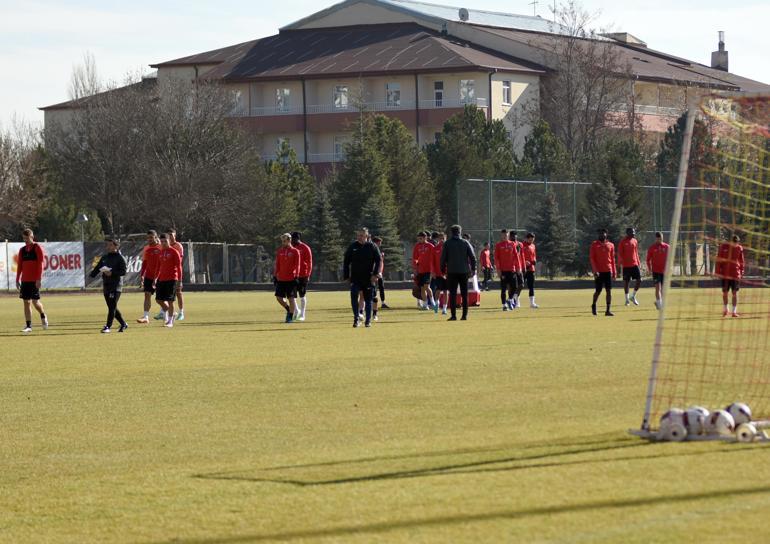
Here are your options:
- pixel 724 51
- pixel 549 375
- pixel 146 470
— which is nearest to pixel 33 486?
pixel 146 470

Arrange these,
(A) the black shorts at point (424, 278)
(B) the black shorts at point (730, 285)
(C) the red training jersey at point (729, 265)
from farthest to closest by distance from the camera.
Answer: (A) the black shorts at point (424, 278), (B) the black shorts at point (730, 285), (C) the red training jersey at point (729, 265)

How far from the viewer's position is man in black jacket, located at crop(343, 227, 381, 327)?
1132 inches

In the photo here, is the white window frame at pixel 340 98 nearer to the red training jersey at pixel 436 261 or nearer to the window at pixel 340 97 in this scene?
the window at pixel 340 97

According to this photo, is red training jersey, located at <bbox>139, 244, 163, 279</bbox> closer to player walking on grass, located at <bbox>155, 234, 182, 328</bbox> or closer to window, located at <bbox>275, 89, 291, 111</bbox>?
player walking on grass, located at <bbox>155, 234, 182, 328</bbox>

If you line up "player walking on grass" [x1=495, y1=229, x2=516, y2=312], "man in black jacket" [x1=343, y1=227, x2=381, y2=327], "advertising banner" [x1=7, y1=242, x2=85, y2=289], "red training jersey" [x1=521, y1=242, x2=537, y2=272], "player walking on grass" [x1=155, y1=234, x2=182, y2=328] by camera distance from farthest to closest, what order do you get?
"advertising banner" [x1=7, y1=242, x2=85, y2=289]
"red training jersey" [x1=521, y1=242, x2=537, y2=272]
"player walking on grass" [x1=495, y1=229, x2=516, y2=312]
"player walking on grass" [x1=155, y1=234, x2=182, y2=328]
"man in black jacket" [x1=343, y1=227, x2=381, y2=327]

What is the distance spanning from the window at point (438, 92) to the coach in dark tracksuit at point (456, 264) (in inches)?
2624

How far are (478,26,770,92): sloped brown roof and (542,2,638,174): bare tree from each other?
2732mm

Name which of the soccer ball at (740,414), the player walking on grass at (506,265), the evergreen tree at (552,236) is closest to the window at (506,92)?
the evergreen tree at (552,236)

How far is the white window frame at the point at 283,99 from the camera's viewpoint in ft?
328

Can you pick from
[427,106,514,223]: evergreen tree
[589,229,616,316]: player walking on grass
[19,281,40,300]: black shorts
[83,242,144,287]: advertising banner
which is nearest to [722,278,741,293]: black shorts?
[589,229,616,316]: player walking on grass

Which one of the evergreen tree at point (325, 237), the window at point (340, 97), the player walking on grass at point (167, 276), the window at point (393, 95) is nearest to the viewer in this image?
the player walking on grass at point (167, 276)

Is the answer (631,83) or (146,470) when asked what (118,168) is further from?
(146,470)

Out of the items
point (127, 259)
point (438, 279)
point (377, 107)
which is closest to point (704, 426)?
point (438, 279)

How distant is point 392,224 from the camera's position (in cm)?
6681
